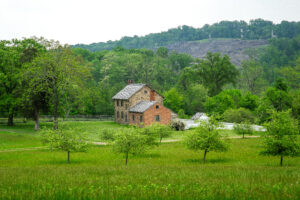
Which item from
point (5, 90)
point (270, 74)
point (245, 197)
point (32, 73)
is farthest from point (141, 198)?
point (270, 74)

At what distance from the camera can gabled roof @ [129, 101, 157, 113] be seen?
2574 inches

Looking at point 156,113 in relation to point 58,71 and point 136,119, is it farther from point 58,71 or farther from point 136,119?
point 58,71

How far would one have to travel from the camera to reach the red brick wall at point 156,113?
64.9 meters

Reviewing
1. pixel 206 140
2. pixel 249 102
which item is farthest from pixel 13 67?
pixel 249 102

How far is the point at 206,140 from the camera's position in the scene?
26.6 metres

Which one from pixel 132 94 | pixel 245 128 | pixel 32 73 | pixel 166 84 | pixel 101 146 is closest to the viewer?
pixel 101 146

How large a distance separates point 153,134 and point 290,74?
3583 inches

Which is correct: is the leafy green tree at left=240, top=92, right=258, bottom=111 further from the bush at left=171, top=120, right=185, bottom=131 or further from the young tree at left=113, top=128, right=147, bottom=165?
the young tree at left=113, top=128, right=147, bottom=165

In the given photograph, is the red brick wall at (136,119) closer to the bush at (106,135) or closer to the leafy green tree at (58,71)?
the leafy green tree at (58,71)

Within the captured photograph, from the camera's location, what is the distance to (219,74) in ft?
324

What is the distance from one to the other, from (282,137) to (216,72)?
7579 cm

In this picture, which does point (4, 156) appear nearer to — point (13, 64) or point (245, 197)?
point (245, 197)

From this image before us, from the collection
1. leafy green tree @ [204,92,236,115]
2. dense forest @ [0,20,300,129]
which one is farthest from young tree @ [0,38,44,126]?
leafy green tree @ [204,92,236,115]

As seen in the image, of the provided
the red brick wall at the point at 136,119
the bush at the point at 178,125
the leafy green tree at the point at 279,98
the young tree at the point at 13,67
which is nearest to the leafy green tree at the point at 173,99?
the red brick wall at the point at 136,119
